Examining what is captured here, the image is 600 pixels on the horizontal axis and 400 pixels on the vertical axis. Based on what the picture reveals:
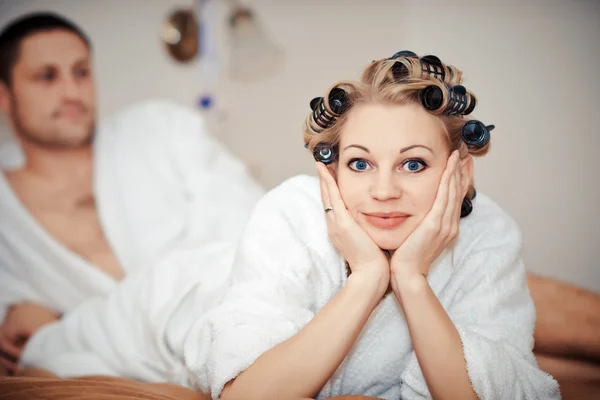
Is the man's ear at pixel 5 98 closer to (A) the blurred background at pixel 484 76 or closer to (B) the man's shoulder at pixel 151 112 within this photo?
(A) the blurred background at pixel 484 76

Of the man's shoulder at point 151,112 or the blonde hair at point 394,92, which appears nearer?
the blonde hair at point 394,92

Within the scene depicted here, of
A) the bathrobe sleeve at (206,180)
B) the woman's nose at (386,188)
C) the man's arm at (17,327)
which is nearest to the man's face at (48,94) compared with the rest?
the bathrobe sleeve at (206,180)

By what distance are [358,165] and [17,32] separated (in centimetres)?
140

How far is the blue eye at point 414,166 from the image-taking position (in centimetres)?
77

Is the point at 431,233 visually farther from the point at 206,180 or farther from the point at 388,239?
the point at 206,180

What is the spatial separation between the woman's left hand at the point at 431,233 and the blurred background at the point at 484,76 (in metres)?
0.44

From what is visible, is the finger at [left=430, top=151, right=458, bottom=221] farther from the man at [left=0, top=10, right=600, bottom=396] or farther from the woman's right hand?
the man at [left=0, top=10, right=600, bottom=396]

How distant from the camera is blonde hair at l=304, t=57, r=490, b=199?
76cm

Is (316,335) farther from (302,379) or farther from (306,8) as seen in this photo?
(306,8)

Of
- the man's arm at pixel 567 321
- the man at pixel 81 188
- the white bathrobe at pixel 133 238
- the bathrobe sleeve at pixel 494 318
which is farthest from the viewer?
the man at pixel 81 188

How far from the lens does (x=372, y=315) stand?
0.88 meters

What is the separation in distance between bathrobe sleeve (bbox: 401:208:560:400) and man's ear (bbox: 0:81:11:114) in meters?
1.46

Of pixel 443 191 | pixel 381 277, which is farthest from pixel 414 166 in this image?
pixel 381 277

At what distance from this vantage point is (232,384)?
29.8 inches
